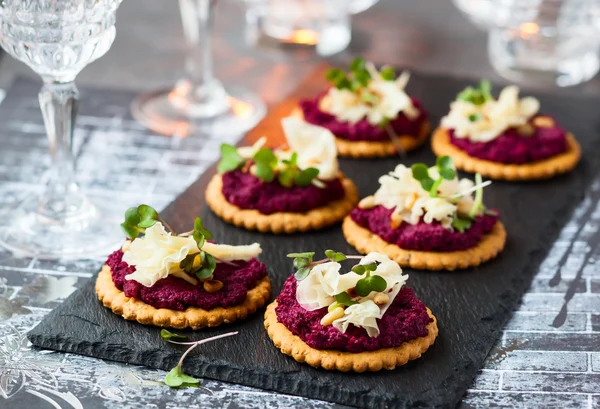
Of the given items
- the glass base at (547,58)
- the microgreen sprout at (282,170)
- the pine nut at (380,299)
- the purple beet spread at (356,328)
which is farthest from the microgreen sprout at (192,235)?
the glass base at (547,58)

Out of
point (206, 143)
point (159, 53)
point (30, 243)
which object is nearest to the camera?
point (30, 243)

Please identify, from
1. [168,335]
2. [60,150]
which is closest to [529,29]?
[60,150]

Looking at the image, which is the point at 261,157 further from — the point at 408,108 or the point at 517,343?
the point at 517,343

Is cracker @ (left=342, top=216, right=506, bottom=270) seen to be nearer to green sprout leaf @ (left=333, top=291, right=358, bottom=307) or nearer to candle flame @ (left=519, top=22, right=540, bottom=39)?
green sprout leaf @ (left=333, top=291, right=358, bottom=307)

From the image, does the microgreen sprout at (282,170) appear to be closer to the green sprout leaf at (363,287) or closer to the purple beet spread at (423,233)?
the purple beet spread at (423,233)

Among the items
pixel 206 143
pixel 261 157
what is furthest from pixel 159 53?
pixel 261 157

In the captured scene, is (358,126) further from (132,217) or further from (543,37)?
(543,37)
